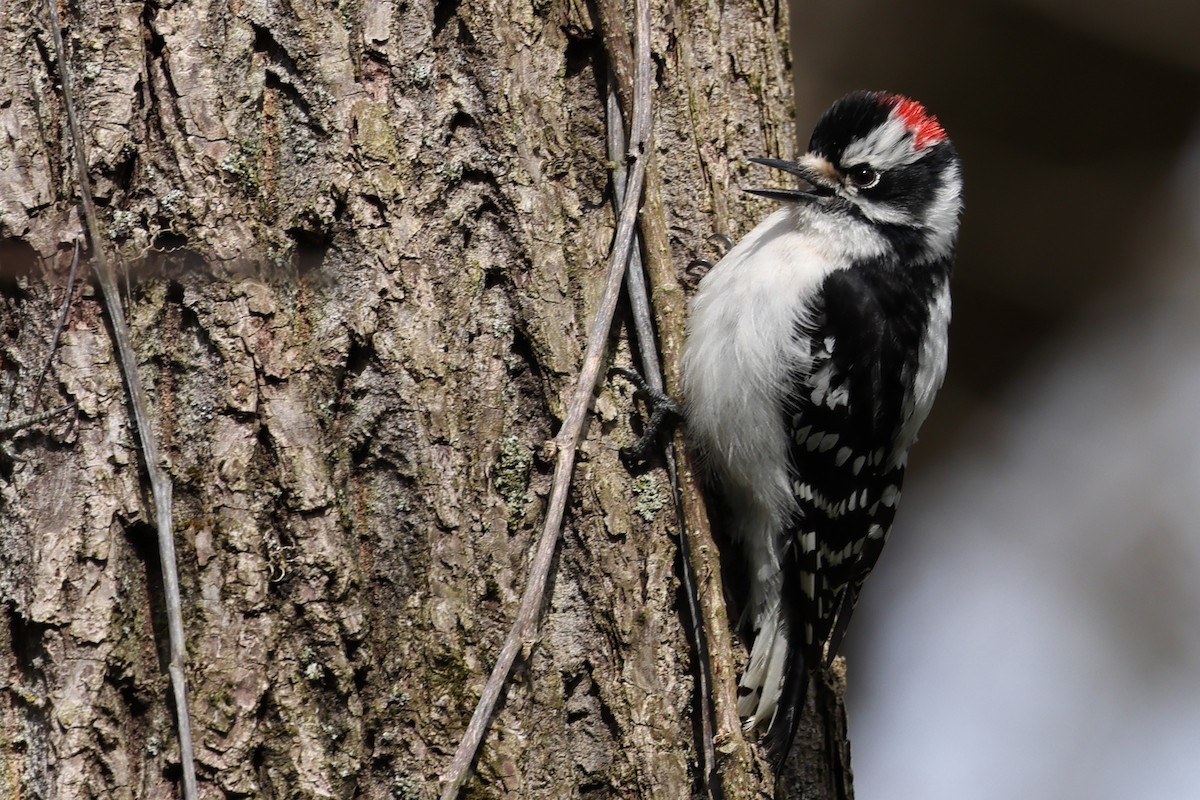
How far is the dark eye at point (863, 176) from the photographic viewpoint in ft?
10.7

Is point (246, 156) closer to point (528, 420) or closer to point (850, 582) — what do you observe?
point (528, 420)

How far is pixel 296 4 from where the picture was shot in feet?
7.83

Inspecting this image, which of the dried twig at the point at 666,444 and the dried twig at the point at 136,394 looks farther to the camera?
the dried twig at the point at 666,444

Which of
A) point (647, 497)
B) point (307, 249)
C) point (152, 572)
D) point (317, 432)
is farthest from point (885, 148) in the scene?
point (152, 572)

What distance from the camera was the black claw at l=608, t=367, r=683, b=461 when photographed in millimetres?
2637

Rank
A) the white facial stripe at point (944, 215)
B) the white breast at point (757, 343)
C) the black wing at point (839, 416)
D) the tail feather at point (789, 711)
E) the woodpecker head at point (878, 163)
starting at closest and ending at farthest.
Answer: the tail feather at point (789, 711) < the white breast at point (757, 343) < the black wing at point (839, 416) < the woodpecker head at point (878, 163) < the white facial stripe at point (944, 215)

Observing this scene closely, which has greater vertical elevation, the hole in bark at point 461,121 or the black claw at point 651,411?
the hole in bark at point 461,121

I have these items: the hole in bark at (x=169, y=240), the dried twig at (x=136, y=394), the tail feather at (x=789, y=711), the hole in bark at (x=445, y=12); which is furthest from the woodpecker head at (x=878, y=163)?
the dried twig at (x=136, y=394)

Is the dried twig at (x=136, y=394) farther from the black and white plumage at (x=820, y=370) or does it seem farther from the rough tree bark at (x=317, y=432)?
the black and white plumage at (x=820, y=370)

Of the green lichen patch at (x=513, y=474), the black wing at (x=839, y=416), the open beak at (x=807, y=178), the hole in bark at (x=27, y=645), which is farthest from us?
the black wing at (x=839, y=416)

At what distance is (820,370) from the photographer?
3129 mm

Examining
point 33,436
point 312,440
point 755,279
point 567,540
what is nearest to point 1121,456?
point 755,279

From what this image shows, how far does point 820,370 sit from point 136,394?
1.85 m

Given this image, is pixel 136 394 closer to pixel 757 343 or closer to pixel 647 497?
pixel 647 497
